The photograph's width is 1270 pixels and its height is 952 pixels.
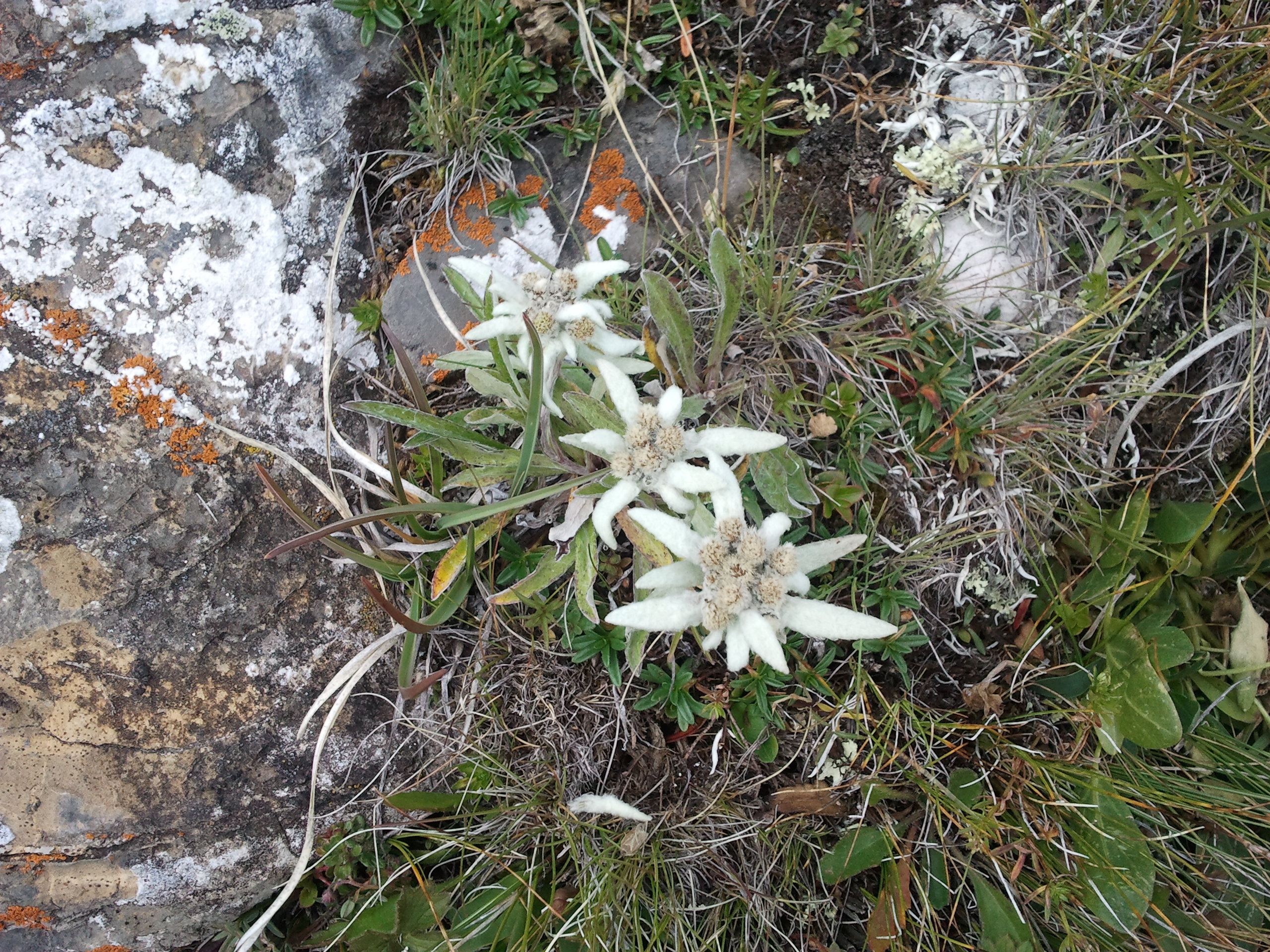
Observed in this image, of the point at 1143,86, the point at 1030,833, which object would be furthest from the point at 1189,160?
the point at 1030,833

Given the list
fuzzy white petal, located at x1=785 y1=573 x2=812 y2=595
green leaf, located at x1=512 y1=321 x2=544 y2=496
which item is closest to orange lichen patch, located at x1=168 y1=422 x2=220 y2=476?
green leaf, located at x1=512 y1=321 x2=544 y2=496

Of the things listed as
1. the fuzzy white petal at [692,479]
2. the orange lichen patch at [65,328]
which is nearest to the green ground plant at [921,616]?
the fuzzy white petal at [692,479]

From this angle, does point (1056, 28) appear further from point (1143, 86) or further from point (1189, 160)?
point (1189, 160)

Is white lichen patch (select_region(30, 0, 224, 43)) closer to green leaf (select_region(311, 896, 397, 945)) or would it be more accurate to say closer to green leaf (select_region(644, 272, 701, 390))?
green leaf (select_region(644, 272, 701, 390))

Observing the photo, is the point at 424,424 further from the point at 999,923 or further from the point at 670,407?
the point at 999,923

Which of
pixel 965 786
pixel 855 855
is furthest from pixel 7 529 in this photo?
pixel 965 786
